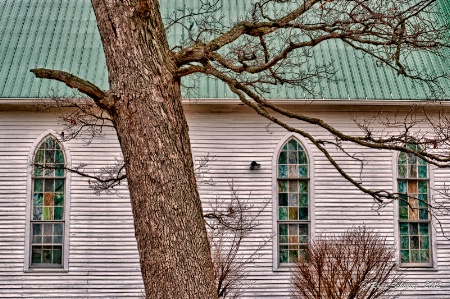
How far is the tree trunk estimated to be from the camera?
23.7 feet

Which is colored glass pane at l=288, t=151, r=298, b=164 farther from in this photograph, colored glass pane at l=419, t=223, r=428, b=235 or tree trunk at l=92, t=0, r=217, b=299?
tree trunk at l=92, t=0, r=217, b=299

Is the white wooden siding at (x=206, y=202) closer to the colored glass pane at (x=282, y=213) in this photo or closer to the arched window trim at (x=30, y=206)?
the arched window trim at (x=30, y=206)

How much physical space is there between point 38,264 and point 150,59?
12.6 m

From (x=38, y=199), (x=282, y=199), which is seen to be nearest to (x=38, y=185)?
(x=38, y=199)

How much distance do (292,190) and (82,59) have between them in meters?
5.73

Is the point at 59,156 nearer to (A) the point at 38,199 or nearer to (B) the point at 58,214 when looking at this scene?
(A) the point at 38,199

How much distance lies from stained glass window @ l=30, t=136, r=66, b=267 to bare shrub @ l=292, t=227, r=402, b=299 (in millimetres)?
5362

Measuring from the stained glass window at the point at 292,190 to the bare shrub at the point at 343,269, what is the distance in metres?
1.49

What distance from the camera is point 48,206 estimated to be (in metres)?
19.4

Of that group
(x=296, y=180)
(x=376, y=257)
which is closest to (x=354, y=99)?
(x=296, y=180)

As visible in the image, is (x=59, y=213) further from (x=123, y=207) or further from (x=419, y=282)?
(x=419, y=282)

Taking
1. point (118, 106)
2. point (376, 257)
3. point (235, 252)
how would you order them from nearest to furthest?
point (118, 106)
point (376, 257)
point (235, 252)

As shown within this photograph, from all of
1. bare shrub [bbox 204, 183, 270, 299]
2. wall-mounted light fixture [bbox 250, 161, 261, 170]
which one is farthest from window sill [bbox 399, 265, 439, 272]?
wall-mounted light fixture [bbox 250, 161, 261, 170]

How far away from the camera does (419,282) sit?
763 inches
